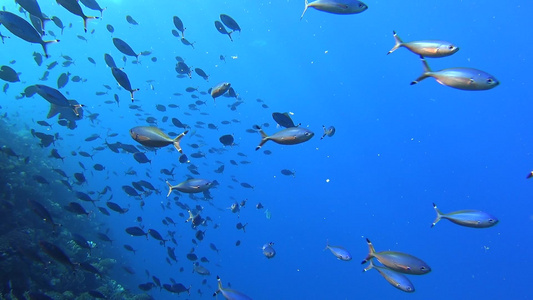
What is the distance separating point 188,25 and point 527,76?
51.5 m

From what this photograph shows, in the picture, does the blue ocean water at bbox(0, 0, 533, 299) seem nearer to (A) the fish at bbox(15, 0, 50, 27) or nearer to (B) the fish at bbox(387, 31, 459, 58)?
(A) the fish at bbox(15, 0, 50, 27)

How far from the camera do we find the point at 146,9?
5016 cm

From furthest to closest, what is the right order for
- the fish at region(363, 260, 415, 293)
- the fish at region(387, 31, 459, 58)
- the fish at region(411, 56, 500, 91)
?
the fish at region(363, 260, 415, 293), the fish at region(387, 31, 459, 58), the fish at region(411, 56, 500, 91)

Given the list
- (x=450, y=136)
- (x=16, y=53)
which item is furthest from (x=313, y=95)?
(x=16, y=53)

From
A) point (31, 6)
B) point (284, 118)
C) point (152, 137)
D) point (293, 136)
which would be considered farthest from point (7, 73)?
point (293, 136)

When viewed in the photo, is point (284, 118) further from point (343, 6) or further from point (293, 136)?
point (343, 6)

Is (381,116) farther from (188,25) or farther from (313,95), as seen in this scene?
(188,25)

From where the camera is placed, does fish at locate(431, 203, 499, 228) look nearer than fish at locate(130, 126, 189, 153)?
No

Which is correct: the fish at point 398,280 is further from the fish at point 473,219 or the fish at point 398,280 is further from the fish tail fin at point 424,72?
the fish tail fin at point 424,72

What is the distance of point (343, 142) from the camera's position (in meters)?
63.0

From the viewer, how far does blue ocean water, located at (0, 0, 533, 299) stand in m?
39.4

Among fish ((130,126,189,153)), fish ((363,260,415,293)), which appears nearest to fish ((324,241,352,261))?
fish ((363,260,415,293))

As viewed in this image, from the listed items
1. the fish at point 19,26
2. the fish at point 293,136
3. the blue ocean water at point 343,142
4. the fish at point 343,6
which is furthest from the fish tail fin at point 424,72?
the blue ocean water at point 343,142

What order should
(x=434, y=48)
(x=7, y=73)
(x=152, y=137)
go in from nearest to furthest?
(x=152, y=137) → (x=434, y=48) → (x=7, y=73)
